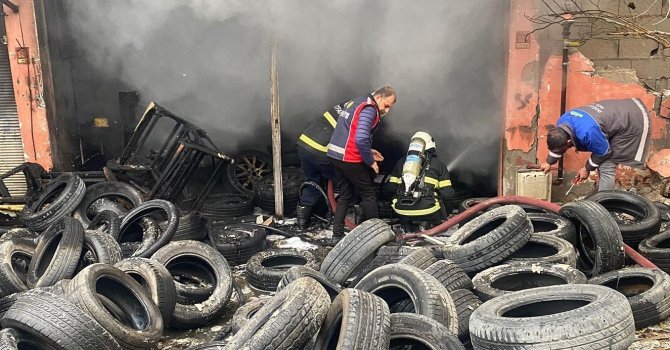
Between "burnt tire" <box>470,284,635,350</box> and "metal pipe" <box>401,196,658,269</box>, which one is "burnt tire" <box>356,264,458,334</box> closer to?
"burnt tire" <box>470,284,635,350</box>

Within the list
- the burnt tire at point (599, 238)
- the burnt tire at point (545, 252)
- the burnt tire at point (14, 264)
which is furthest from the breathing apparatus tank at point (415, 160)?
the burnt tire at point (14, 264)

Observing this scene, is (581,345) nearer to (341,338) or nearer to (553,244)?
(341,338)

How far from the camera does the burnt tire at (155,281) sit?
4574 millimetres

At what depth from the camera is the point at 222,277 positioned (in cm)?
530

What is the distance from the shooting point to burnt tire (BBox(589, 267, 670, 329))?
439 centimetres

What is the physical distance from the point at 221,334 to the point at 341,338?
70.8 inches

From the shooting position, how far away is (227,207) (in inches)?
316

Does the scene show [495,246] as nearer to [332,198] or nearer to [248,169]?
[332,198]

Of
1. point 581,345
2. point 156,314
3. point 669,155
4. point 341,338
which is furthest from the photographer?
point 669,155

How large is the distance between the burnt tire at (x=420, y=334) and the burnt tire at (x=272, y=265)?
2.19 metres

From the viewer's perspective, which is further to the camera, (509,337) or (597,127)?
(597,127)

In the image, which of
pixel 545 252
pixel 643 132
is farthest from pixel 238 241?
pixel 643 132

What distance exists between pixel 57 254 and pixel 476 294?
3703 millimetres

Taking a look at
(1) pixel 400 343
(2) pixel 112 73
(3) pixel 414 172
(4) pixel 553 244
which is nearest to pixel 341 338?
(1) pixel 400 343
